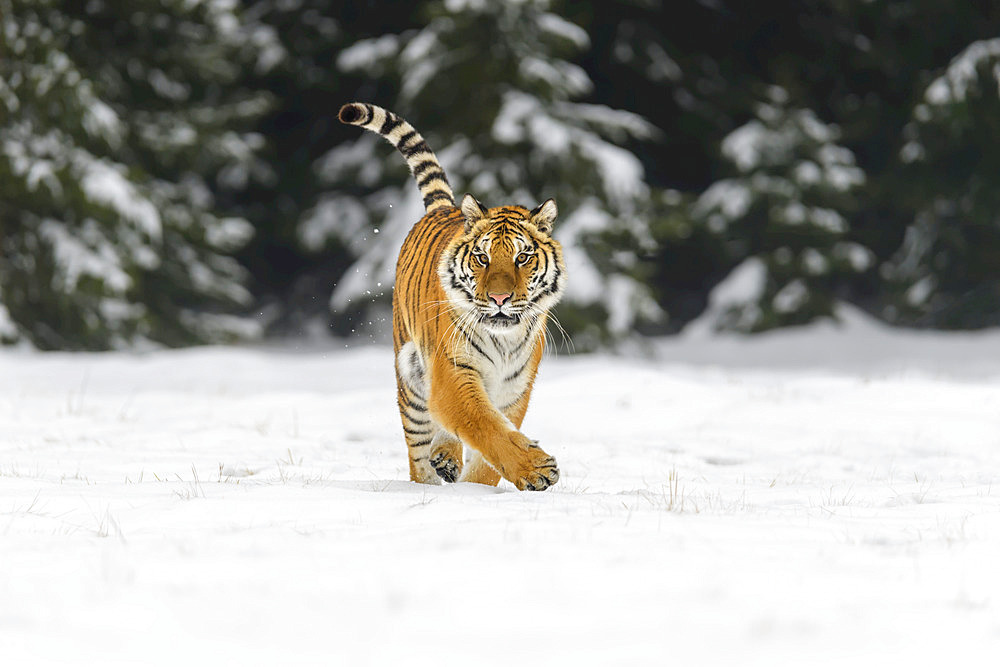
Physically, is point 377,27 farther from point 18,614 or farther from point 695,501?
point 18,614

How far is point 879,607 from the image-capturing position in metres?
2.63

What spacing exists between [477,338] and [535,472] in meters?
0.72

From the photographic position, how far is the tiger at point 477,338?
4266mm

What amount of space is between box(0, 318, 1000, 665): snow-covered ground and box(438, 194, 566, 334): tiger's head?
735 millimetres

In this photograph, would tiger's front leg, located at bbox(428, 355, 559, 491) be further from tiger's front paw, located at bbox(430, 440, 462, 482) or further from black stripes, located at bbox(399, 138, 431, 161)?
black stripes, located at bbox(399, 138, 431, 161)

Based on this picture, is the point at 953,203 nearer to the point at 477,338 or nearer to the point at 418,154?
the point at 418,154

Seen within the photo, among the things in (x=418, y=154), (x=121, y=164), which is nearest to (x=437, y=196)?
(x=418, y=154)

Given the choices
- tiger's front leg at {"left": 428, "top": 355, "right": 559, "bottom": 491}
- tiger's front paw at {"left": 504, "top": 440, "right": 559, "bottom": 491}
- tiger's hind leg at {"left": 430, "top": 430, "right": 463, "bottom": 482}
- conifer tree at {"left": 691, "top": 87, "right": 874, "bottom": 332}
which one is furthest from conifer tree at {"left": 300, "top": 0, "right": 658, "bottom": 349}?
tiger's front paw at {"left": 504, "top": 440, "right": 559, "bottom": 491}

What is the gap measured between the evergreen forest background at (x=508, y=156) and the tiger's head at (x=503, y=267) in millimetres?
8772

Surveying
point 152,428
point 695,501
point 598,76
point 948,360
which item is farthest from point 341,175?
point 695,501

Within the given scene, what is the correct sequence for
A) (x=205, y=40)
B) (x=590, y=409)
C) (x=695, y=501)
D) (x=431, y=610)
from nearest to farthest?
(x=431, y=610), (x=695, y=501), (x=590, y=409), (x=205, y=40)

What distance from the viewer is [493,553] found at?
2.90 metres

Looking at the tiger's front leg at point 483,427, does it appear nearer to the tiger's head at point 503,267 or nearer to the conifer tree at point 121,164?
the tiger's head at point 503,267

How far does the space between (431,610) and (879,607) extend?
3.60 feet
